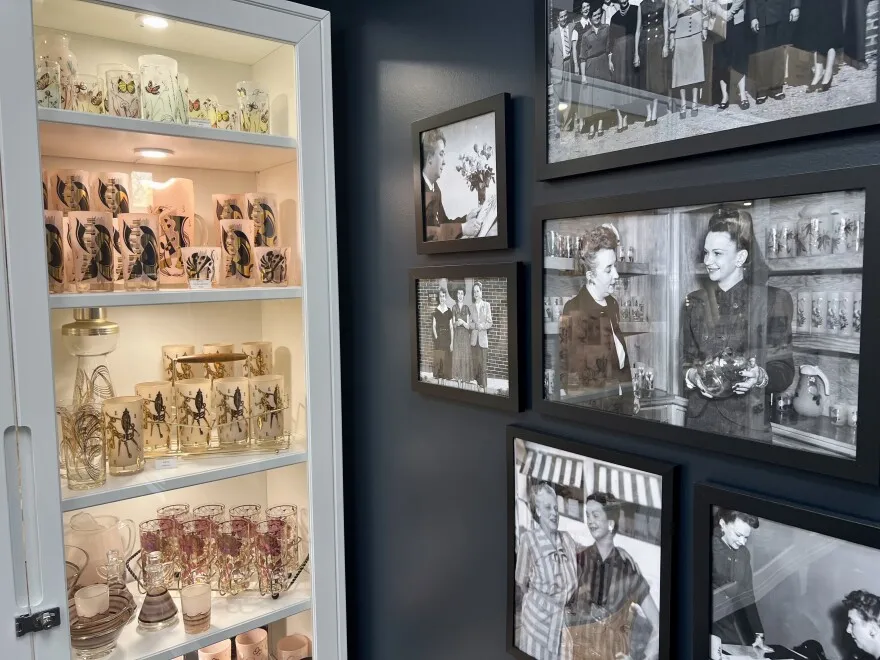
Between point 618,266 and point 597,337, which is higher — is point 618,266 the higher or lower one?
the higher one

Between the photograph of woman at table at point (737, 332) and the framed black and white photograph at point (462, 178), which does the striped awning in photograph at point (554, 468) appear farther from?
the framed black and white photograph at point (462, 178)

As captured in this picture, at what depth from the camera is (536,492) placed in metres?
1.13

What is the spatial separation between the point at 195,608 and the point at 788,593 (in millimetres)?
1172

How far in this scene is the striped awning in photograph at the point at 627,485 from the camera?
Result: 3.09ft

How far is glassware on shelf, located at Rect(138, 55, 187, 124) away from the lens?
131cm

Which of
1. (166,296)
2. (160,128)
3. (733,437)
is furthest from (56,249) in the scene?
(733,437)

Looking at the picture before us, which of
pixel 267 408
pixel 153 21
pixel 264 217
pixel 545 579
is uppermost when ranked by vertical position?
pixel 153 21

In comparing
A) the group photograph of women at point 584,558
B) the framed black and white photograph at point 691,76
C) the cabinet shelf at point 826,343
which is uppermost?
the framed black and white photograph at point 691,76

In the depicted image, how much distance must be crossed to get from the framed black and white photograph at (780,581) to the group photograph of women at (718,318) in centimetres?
9

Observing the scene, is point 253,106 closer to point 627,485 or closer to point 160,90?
point 160,90

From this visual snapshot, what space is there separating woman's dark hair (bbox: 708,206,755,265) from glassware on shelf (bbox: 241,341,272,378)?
1038 millimetres

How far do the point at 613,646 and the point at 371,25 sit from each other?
138cm

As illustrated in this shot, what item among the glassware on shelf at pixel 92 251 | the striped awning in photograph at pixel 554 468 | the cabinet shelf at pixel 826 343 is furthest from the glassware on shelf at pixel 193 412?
the cabinet shelf at pixel 826 343

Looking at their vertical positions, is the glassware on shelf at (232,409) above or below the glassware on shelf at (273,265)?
below
